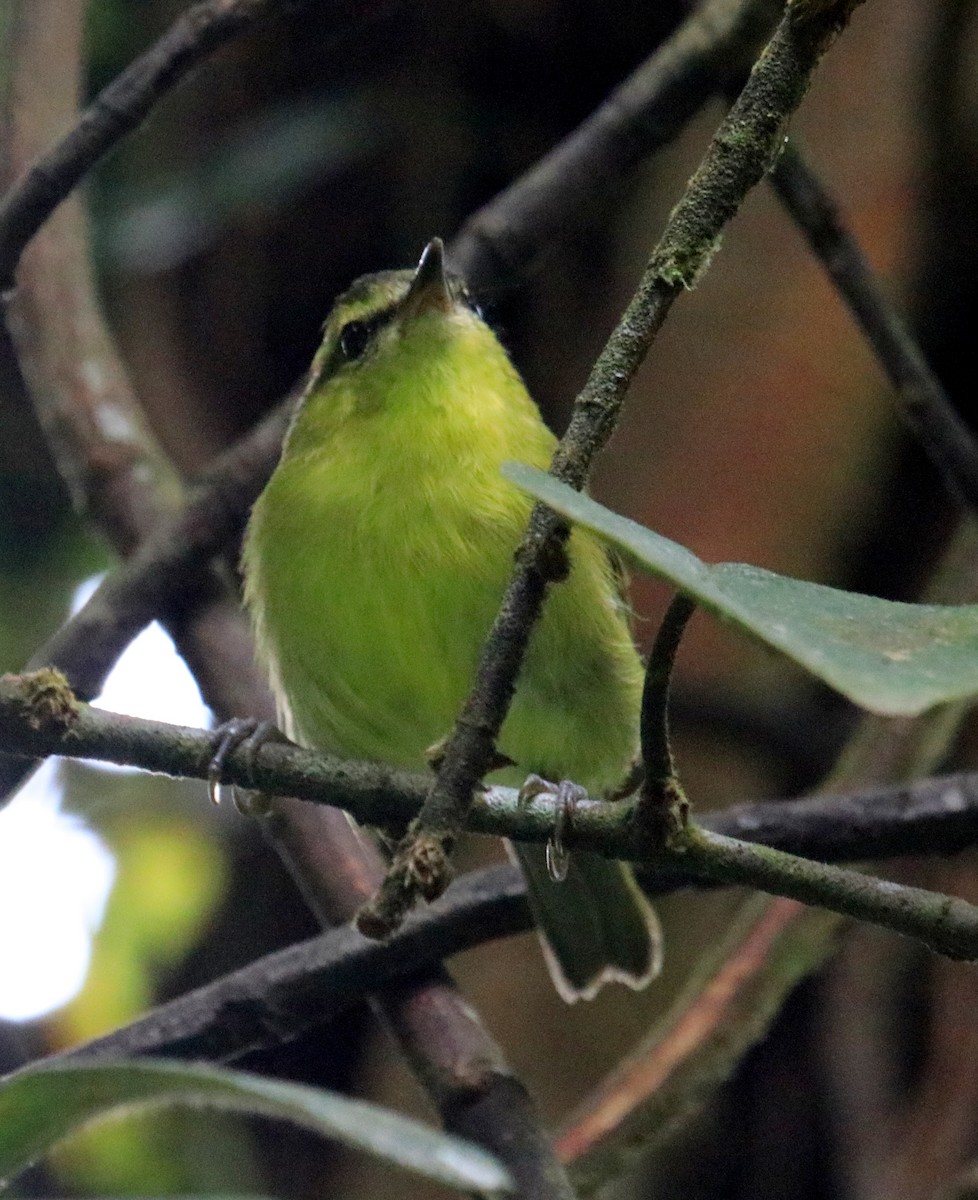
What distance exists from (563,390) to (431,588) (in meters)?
1.61

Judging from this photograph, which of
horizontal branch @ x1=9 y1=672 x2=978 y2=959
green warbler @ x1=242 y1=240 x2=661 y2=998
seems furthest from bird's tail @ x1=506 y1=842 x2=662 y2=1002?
horizontal branch @ x1=9 y1=672 x2=978 y2=959

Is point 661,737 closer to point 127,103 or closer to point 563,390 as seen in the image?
point 127,103

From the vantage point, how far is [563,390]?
4.28m

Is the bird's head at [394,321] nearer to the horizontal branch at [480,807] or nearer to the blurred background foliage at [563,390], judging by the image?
the blurred background foliage at [563,390]

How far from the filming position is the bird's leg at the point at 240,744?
5.95 feet

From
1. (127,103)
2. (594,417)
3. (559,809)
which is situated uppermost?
(127,103)

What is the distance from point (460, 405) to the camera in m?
3.11

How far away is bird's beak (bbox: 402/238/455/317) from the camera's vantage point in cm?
300

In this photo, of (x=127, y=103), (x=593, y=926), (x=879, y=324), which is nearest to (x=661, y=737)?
(x=127, y=103)

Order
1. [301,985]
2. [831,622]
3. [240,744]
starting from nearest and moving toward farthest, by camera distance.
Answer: [831,622]
[240,744]
[301,985]

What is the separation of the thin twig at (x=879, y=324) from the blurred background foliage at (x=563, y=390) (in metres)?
0.82

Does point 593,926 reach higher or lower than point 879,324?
lower

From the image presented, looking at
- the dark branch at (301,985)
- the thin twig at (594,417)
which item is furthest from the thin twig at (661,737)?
the dark branch at (301,985)

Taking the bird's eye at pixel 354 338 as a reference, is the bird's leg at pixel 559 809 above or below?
below
